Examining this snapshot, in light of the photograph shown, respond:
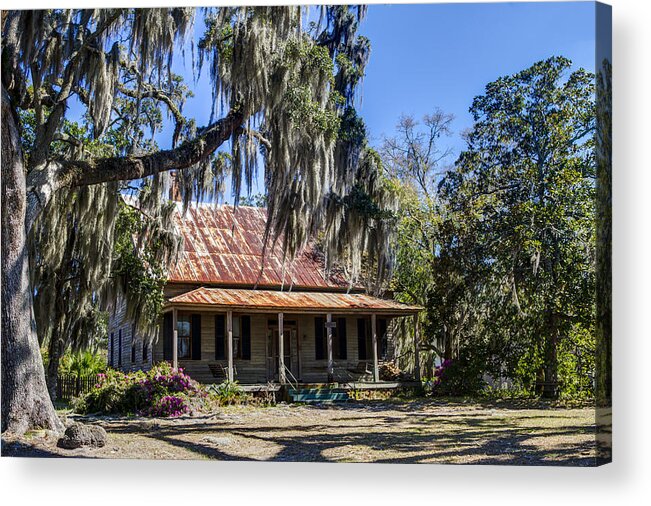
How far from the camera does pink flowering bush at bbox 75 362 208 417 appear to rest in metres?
11.3

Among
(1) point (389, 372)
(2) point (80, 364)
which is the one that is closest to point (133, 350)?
(2) point (80, 364)

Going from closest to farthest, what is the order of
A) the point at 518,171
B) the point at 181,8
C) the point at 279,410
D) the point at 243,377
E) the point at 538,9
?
the point at 538,9, the point at 181,8, the point at 518,171, the point at 279,410, the point at 243,377

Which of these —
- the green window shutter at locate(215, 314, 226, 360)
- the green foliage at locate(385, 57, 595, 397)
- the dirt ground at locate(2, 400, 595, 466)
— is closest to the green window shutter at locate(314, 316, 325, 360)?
the green window shutter at locate(215, 314, 226, 360)

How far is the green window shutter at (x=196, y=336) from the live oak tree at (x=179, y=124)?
5391 mm

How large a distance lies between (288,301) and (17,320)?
8523 mm

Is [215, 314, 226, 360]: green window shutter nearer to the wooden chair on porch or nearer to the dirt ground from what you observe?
the wooden chair on porch

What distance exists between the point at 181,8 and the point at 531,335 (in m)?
6.49

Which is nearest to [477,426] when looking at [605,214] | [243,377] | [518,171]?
[605,214]

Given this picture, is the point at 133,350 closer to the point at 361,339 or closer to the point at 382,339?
the point at 361,339

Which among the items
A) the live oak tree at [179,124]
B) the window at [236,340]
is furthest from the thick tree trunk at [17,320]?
the window at [236,340]

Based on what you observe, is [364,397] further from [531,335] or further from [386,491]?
[386,491]

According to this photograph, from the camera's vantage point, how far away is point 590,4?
7289mm

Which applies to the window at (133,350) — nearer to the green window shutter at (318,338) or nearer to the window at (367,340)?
the green window shutter at (318,338)

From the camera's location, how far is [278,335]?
17281 mm
